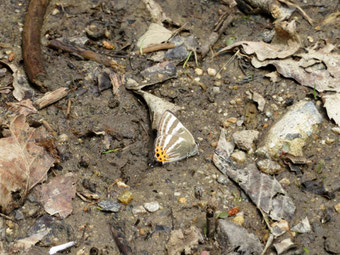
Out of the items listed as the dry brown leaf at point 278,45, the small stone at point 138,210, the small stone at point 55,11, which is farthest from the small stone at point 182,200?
the small stone at point 55,11

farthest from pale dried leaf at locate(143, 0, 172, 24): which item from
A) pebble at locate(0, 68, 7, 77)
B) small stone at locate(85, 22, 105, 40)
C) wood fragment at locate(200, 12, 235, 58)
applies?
pebble at locate(0, 68, 7, 77)

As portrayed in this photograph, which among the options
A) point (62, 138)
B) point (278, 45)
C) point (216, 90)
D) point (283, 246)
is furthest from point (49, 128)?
point (278, 45)

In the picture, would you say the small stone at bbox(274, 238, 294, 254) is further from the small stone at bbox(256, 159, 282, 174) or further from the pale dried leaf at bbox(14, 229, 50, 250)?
the pale dried leaf at bbox(14, 229, 50, 250)

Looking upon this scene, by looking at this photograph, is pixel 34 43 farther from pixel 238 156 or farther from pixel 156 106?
pixel 238 156

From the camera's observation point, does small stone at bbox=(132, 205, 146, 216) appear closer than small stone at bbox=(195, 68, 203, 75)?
Yes

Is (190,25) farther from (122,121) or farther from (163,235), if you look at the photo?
(163,235)

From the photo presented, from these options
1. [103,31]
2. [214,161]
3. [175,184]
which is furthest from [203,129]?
[103,31]
